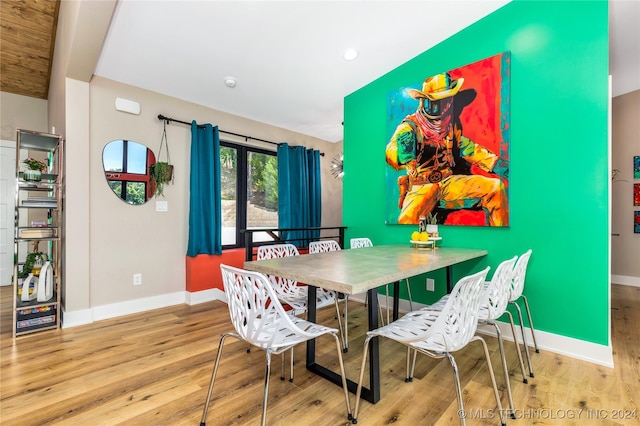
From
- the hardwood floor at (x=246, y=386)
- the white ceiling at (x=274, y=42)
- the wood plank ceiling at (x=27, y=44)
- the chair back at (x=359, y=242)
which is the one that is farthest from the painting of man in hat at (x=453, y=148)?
the wood plank ceiling at (x=27, y=44)

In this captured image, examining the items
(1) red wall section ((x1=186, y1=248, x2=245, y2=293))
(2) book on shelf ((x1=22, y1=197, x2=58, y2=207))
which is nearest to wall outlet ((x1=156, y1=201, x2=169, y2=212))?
(1) red wall section ((x1=186, y1=248, x2=245, y2=293))

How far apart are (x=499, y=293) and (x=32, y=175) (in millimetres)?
3821

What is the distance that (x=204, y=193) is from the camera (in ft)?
12.1

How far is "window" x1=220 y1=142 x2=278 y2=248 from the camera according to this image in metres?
4.14

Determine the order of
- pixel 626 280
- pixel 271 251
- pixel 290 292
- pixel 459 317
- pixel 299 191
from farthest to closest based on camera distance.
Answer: pixel 299 191
pixel 626 280
pixel 271 251
pixel 290 292
pixel 459 317

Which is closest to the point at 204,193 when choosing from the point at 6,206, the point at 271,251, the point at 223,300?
the point at 223,300

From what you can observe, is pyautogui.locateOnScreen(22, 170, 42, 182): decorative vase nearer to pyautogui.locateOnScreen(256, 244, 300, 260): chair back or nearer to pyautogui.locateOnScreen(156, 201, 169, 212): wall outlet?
pyautogui.locateOnScreen(156, 201, 169, 212): wall outlet

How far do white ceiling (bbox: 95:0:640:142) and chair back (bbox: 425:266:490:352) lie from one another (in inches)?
91.6

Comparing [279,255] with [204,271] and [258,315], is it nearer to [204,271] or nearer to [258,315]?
[258,315]

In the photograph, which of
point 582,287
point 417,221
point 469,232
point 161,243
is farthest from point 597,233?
point 161,243

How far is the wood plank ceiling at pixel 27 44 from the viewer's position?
303 centimetres

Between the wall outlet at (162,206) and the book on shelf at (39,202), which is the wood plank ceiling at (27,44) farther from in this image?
the wall outlet at (162,206)

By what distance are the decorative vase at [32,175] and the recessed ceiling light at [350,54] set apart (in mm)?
3069

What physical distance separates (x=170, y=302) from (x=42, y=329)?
3.58 feet
